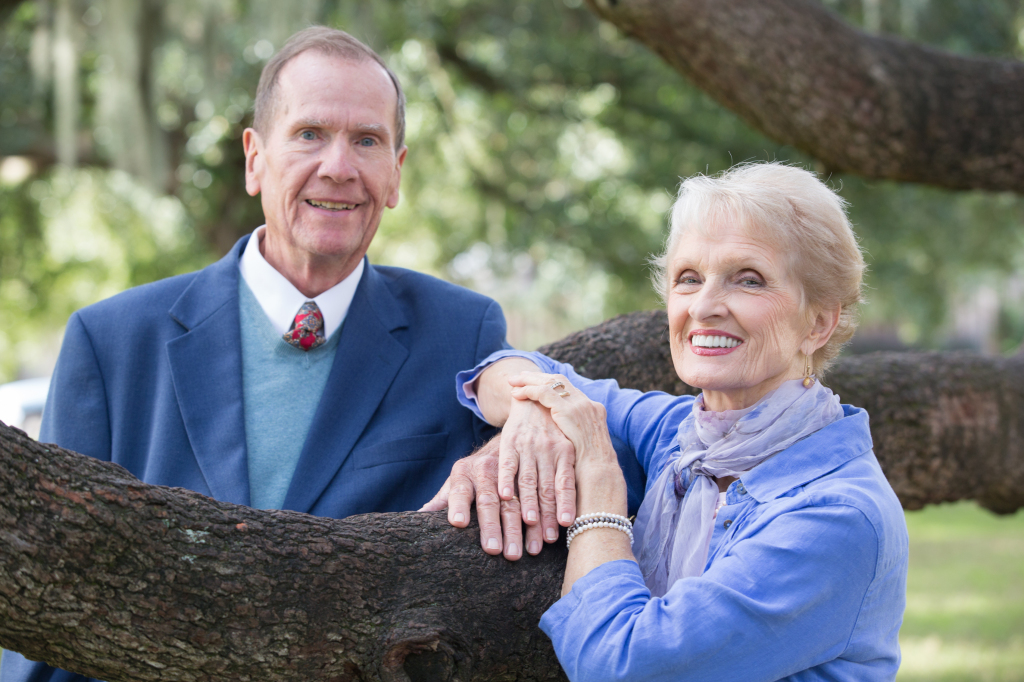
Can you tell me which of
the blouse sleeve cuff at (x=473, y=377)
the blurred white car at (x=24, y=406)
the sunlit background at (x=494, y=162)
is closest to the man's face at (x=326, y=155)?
the blouse sleeve cuff at (x=473, y=377)

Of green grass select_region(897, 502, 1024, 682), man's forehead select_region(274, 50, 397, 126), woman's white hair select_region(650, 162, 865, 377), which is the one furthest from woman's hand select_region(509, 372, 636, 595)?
green grass select_region(897, 502, 1024, 682)

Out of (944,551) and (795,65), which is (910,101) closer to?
(795,65)

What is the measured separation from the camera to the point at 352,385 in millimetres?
2426

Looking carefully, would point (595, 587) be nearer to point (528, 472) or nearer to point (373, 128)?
point (528, 472)

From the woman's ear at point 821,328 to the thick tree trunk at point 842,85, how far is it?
1.94 meters

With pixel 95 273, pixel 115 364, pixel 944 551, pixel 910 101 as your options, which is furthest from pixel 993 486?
pixel 95 273

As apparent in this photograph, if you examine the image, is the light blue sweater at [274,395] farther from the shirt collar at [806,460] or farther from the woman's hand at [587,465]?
the shirt collar at [806,460]

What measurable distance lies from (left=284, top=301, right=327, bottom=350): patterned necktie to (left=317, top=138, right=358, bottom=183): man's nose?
0.37 m

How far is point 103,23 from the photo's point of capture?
6.68 metres

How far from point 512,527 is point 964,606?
694 centimetres

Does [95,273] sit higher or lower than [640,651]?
higher

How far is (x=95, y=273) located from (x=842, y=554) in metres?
11.5

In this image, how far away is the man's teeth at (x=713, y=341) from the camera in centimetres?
180

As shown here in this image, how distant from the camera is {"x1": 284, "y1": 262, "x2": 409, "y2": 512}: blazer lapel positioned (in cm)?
229
